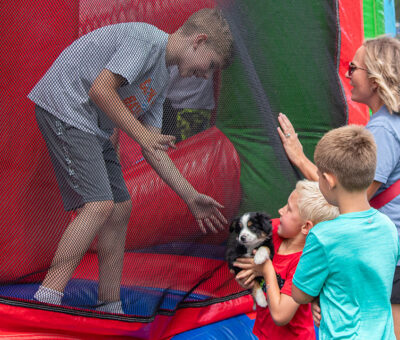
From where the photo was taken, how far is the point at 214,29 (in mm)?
1959

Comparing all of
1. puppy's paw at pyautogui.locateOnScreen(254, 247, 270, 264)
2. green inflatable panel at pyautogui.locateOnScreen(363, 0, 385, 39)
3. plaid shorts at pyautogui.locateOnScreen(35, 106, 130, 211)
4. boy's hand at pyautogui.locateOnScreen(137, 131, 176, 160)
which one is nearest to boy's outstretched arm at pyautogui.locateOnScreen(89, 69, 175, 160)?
boy's hand at pyautogui.locateOnScreen(137, 131, 176, 160)

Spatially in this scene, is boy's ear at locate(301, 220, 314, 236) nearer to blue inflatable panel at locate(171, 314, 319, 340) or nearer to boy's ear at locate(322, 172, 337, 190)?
boy's ear at locate(322, 172, 337, 190)

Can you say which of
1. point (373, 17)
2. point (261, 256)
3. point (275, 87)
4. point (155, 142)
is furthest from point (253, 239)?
point (373, 17)

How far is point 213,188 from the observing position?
2076 mm

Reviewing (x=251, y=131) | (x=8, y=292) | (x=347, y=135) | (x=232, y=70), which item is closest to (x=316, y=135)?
(x=251, y=131)

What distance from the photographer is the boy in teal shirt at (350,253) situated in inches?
54.6

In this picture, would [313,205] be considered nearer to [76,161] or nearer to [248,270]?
[248,270]

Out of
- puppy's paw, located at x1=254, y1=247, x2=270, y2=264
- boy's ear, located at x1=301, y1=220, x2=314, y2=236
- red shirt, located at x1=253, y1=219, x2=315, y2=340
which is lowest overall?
red shirt, located at x1=253, y1=219, x2=315, y2=340

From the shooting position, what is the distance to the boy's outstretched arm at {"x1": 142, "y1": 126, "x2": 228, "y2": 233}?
1.86m

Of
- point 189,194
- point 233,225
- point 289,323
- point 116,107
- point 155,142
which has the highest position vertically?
point 116,107

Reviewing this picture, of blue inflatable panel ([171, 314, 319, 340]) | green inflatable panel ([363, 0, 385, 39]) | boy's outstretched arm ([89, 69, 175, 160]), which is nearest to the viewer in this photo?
boy's outstretched arm ([89, 69, 175, 160])

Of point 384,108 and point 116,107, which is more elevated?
point 116,107

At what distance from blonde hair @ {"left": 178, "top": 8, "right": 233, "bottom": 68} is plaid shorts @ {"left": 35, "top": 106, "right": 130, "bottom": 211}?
1.69 feet

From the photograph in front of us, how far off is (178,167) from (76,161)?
379 mm
